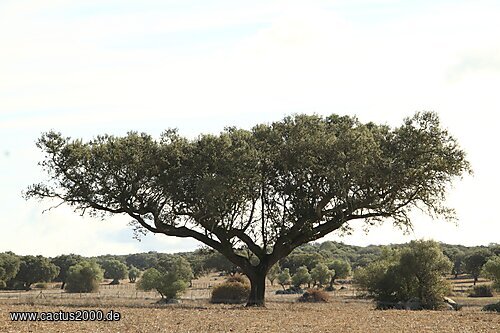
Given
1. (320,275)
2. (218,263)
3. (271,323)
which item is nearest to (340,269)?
(320,275)

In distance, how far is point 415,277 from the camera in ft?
170

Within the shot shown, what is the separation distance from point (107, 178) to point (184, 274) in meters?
43.7

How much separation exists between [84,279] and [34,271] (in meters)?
23.5

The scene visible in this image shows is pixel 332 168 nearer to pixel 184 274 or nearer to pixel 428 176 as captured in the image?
pixel 428 176

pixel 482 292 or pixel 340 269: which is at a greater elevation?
pixel 340 269

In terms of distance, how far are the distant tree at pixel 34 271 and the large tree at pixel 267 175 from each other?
71492mm

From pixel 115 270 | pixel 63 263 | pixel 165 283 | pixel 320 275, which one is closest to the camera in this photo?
pixel 165 283

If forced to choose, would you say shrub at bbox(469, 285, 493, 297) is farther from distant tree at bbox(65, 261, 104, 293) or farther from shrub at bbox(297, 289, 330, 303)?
distant tree at bbox(65, 261, 104, 293)

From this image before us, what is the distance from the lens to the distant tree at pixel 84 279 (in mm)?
94619

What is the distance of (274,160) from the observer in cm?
4647

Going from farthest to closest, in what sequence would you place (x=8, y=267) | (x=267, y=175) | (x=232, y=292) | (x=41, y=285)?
(x=41, y=285)
(x=8, y=267)
(x=232, y=292)
(x=267, y=175)

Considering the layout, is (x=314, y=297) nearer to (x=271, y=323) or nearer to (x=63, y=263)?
(x=271, y=323)

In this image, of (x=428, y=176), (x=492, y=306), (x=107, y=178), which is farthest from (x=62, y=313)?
(x=492, y=306)

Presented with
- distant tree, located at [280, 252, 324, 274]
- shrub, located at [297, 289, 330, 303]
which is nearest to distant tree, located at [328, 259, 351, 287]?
distant tree, located at [280, 252, 324, 274]
